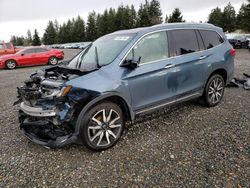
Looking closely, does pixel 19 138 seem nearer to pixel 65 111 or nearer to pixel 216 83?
pixel 65 111

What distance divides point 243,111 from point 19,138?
4.64 m

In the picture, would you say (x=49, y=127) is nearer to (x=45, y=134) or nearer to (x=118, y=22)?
(x=45, y=134)

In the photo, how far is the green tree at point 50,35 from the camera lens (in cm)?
7912

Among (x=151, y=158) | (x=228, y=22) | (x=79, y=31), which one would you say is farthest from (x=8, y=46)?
(x=79, y=31)

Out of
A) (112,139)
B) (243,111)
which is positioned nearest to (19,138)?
(112,139)

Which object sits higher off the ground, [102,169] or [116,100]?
[116,100]

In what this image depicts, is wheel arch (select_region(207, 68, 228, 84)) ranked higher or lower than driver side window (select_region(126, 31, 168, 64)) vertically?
lower

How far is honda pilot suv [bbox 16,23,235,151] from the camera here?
9.84 ft

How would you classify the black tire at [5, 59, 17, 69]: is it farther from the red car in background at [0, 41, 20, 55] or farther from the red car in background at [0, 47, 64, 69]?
the red car in background at [0, 41, 20, 55]

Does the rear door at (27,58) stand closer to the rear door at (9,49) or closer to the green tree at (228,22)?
the rear door at (9,49)

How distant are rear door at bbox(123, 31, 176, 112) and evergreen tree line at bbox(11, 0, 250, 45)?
4041 cm

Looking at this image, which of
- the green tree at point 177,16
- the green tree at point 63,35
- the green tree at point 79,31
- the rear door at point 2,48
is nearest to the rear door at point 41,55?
the rear door at point 2,48

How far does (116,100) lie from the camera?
3381 millimetres

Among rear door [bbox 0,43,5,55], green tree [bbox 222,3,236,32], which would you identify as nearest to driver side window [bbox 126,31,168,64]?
rear door [bbox 0,43,5,55]
